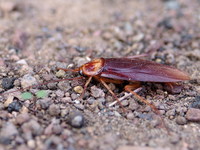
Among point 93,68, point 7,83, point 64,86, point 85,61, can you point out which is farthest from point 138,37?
point 7,83

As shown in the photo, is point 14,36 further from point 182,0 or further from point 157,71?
point 182,0

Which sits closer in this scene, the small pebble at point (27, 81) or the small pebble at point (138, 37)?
the small pebble at point (27, 81)

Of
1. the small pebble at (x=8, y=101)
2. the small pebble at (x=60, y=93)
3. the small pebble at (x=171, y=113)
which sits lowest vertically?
the small pebble at (x=171, y=113)

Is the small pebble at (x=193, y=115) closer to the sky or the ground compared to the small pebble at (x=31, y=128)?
closer to the ground

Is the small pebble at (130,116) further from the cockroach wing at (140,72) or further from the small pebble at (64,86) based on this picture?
the small pebble at (64,86)

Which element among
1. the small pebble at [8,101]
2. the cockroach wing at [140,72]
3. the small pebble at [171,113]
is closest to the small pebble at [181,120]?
the small pebble at [171,113]

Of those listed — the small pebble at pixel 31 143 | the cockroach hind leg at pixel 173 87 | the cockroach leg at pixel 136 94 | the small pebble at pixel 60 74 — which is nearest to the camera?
the small pebble at pixel 31 143

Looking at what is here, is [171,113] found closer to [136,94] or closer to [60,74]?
[136,94]

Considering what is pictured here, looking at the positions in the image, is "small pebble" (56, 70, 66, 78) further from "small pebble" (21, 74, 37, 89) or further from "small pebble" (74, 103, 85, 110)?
"small pebble" (74, 103, 85, 110)
